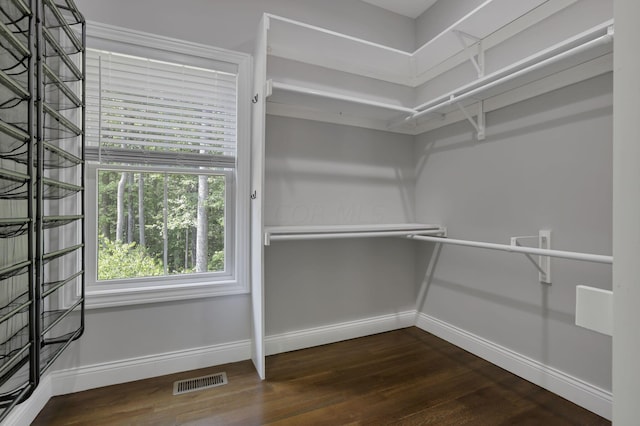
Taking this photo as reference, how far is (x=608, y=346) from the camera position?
4.93 ft

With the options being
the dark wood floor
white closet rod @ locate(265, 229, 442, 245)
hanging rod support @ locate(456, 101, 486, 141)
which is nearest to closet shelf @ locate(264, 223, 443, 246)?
white closet rod @ locate(265, 229, 442, 245)

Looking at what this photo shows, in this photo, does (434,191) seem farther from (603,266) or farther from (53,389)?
(53,389)

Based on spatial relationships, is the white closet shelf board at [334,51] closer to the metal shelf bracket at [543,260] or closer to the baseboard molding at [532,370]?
the metal shelf bracket at [543,260]

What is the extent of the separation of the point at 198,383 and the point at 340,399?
0.81 meters

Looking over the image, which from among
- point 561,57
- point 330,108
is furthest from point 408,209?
point 561,57

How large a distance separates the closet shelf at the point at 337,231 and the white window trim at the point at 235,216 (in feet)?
0.93

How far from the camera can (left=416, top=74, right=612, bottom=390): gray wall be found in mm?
1562

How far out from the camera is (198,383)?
181 centimetres

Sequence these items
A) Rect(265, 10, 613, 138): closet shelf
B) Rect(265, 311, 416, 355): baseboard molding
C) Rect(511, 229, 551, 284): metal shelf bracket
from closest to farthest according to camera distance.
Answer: Rect(265, 10, 613, 138): closet shelf → Rect(511, 229, 551, 284): metal shelf bracket → Rect(265, 311, 416, 355): baseboard molding

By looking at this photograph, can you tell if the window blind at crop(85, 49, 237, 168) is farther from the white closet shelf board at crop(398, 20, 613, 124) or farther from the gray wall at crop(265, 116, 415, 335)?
the white closet shelf board at crop(398, 20, 613, 124)

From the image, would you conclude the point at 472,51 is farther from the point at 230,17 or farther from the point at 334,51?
the point at 230,17

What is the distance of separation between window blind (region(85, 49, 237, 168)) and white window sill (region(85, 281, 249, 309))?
747 mm

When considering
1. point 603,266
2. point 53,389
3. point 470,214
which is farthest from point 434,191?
point 53,389

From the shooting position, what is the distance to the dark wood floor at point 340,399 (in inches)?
59.4
